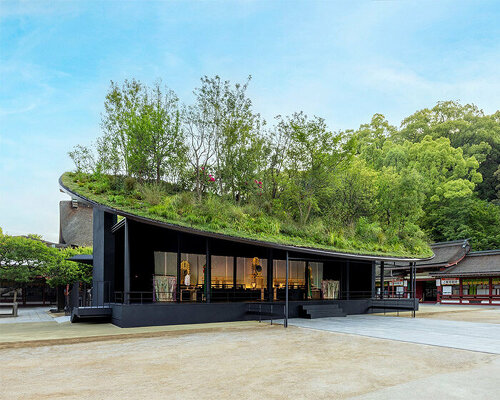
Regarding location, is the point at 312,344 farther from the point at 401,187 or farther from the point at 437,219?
the point at 437,219

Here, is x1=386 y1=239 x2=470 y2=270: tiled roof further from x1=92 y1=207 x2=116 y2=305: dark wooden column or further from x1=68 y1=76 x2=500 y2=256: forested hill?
x1=92 y1=207 x2=116 y2=305: dark wooden column

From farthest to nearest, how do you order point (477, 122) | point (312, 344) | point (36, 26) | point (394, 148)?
point (477, 122) < point (394, 148) < point (36, 26) < point (312, 344)

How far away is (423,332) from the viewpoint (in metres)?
12.7

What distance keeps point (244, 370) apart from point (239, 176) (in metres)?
15.8

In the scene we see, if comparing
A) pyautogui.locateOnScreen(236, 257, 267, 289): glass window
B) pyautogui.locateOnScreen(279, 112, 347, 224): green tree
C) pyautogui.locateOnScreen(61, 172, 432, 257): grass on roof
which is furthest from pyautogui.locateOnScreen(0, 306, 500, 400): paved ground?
pyautogui.locateOnScreen(279, 112, 347, 224): green tree

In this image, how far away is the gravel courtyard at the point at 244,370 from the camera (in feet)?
18.8

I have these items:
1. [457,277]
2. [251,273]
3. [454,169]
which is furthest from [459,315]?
[454,169]

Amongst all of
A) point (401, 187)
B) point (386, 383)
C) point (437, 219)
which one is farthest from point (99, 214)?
point (437, 219)

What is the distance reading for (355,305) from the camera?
19.4m

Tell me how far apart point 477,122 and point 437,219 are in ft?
51.9

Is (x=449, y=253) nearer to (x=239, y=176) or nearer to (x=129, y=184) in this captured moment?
(x=239, y=176)

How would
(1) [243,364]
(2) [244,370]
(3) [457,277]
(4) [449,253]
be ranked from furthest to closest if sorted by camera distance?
(4) [449,253] < (3) [457,277] < (1) [243,364] < (2) [244,370]

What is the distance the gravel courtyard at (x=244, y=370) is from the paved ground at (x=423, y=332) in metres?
1.04

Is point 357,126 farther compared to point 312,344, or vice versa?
point 357,126
